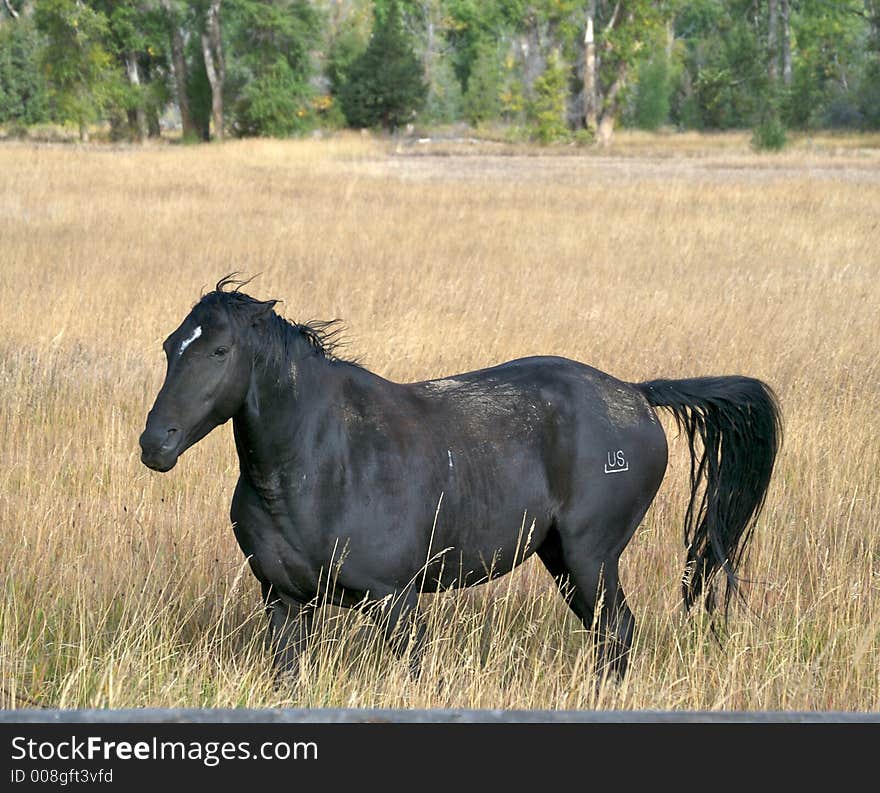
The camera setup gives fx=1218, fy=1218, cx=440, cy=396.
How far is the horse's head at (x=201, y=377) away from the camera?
3.54 metres

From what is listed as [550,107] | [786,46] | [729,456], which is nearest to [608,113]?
[550,107]

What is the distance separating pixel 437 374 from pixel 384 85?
178 feet

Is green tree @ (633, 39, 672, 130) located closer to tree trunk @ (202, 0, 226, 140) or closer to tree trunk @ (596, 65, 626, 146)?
tree trunk @ (596, 65, 626, 146)

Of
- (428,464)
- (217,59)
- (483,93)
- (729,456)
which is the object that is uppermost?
(217,59)

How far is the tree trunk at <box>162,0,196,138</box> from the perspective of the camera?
2240 inches

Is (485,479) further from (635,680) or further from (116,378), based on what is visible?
(116,378)

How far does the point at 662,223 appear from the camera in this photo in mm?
18172

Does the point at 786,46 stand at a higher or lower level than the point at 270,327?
higher

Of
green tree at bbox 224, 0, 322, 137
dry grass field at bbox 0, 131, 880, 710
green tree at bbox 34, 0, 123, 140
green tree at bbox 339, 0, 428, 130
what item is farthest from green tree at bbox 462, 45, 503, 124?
dry grass field at bbox 0, 131, 880, 710

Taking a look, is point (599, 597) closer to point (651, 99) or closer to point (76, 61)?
point (76, 61)

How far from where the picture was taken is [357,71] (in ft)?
202

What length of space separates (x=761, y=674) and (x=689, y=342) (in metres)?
5.86

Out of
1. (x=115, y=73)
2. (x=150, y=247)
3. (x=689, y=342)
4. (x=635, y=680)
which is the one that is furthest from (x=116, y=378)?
(x=115, y=73)

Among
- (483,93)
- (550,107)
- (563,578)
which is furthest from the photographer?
(483,93)
